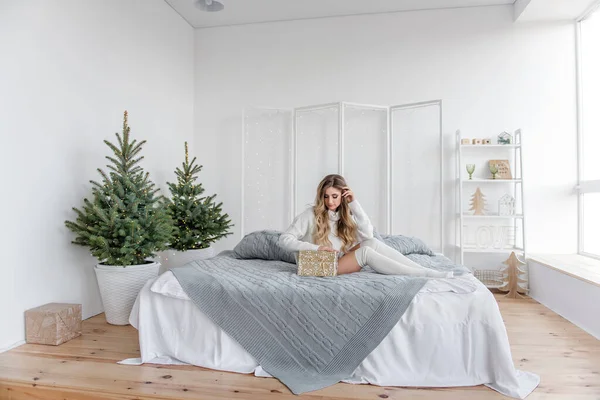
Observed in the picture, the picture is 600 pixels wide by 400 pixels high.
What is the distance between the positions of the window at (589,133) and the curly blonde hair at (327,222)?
91.5 inches

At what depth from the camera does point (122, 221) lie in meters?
2.73

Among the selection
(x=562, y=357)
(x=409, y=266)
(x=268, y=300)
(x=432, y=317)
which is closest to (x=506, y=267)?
(x=562, y=357)

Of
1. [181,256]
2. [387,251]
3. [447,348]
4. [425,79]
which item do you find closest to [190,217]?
[181,256]

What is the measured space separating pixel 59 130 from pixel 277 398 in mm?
2159

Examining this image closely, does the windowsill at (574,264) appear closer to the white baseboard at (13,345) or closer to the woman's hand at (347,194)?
the woman's hand at (347,194)

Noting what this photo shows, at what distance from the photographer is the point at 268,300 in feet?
6.80

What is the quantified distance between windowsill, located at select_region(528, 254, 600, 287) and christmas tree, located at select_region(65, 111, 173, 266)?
2.80m

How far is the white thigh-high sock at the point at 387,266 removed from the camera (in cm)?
228

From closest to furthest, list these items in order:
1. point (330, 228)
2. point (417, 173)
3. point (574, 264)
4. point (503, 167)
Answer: point (330, 228) → point (574, 264) → point (503, 167) → point (417, 173)

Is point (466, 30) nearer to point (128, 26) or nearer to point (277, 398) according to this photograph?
point (128, 26)

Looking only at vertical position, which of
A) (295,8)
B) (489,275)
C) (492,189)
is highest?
(295,8)

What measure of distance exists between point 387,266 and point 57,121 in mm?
2219

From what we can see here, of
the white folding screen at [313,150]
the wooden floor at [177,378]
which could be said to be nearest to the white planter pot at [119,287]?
the wooden floor at [177,378]

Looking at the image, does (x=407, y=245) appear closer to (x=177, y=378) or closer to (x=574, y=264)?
(x=574, y=264)
